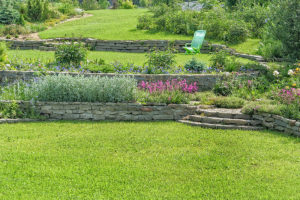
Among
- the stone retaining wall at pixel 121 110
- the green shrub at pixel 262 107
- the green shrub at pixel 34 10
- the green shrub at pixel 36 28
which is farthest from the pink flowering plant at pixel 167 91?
the green shrub at pixel 34 10

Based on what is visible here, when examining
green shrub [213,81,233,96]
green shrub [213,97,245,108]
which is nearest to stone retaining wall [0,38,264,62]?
green shrub [213,81,233,96]

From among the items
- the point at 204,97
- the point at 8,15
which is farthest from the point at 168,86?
the point at 8,15

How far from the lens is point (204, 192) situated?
13.4 feet

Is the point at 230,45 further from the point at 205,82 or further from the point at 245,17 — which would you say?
the point at 205,82

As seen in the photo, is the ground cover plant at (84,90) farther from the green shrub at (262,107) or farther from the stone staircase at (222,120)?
the green shrub at (262,107)

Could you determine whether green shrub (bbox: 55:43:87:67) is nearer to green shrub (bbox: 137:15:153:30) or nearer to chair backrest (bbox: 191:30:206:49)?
chair backrest (bbox: 191:30:206:49)

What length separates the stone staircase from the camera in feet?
20.6

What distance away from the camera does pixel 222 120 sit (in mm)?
6398

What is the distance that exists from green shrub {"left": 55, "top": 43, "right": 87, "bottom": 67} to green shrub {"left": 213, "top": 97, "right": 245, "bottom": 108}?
425 cm

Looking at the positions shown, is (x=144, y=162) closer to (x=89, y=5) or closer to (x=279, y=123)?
(x=279, y=123)

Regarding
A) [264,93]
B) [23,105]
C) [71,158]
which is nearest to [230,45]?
[264,93]

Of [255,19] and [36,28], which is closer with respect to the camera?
[255,19]

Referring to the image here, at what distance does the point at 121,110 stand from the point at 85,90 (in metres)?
0.92

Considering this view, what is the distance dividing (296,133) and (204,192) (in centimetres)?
264
